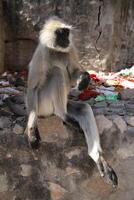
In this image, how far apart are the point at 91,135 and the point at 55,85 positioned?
21.4 inches

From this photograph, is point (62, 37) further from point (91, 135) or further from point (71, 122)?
point (91, 135)

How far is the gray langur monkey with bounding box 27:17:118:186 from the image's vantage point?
470 centimetres

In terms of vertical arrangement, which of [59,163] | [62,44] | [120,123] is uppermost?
[62,44]

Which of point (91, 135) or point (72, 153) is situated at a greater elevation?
point (91, 135)

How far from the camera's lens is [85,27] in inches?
252

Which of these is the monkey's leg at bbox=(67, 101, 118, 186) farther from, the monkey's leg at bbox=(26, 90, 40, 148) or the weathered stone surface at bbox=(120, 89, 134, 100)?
the weathered stone surface at bbox=(120, 89, 134, 100)

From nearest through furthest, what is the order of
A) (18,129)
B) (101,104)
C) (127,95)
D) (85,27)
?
(18,129)
(101,104)
(127,95)
(85,27)

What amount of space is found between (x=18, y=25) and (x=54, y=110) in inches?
75.5

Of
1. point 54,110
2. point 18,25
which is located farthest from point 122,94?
point 18,25

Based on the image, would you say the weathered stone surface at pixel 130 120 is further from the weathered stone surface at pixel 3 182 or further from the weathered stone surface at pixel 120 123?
the weathered stone surface at pixel 3 182

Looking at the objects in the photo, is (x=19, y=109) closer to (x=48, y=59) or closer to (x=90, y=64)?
(x=48, y=59)

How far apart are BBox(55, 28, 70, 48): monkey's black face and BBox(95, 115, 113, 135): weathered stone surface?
770 millimetres

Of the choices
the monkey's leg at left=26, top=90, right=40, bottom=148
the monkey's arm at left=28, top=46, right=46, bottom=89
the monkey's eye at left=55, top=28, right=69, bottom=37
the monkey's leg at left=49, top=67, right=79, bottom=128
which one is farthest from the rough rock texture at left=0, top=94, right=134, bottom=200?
the monkey's eye at left=55, top=28, right=69, bottom=37

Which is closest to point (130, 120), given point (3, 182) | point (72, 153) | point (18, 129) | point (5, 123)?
point (72, 153)
